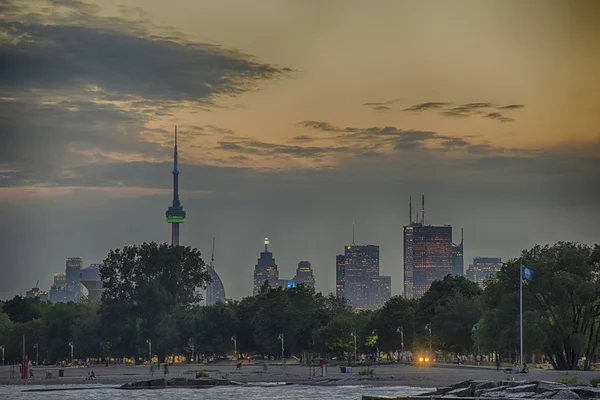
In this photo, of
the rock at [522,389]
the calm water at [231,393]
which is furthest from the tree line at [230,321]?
the rock at [522,389]

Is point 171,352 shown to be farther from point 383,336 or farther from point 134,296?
point 383,336

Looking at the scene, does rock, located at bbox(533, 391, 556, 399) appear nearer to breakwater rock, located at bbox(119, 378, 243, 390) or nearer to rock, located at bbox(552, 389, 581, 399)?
rock, located at bbox(552, 389, 581, 399)

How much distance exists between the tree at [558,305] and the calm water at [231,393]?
23.4 m

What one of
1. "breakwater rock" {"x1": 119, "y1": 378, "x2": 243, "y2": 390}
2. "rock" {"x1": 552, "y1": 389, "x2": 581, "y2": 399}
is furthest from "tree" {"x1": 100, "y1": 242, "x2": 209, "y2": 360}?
"rock" {"x1": 552, "y1": 389, "x2": 581, "y2": 399}

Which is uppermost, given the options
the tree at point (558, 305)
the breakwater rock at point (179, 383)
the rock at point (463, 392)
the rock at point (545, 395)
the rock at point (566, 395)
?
the tree at point (558, 305)

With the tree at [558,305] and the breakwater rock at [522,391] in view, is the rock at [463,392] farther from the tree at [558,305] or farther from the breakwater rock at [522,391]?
the tree at [558,305]

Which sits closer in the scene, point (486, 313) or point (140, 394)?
point (140, 394)

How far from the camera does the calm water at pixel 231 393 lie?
78.4m

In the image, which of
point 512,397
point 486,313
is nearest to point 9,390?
point 486,313

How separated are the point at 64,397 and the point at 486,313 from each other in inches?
1866

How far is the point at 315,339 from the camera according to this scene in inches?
7023

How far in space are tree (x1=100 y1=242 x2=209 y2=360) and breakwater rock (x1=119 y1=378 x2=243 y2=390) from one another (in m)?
83.1

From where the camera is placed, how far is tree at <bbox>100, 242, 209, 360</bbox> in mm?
183125

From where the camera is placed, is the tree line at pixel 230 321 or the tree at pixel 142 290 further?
the tree at pixel 142 290
